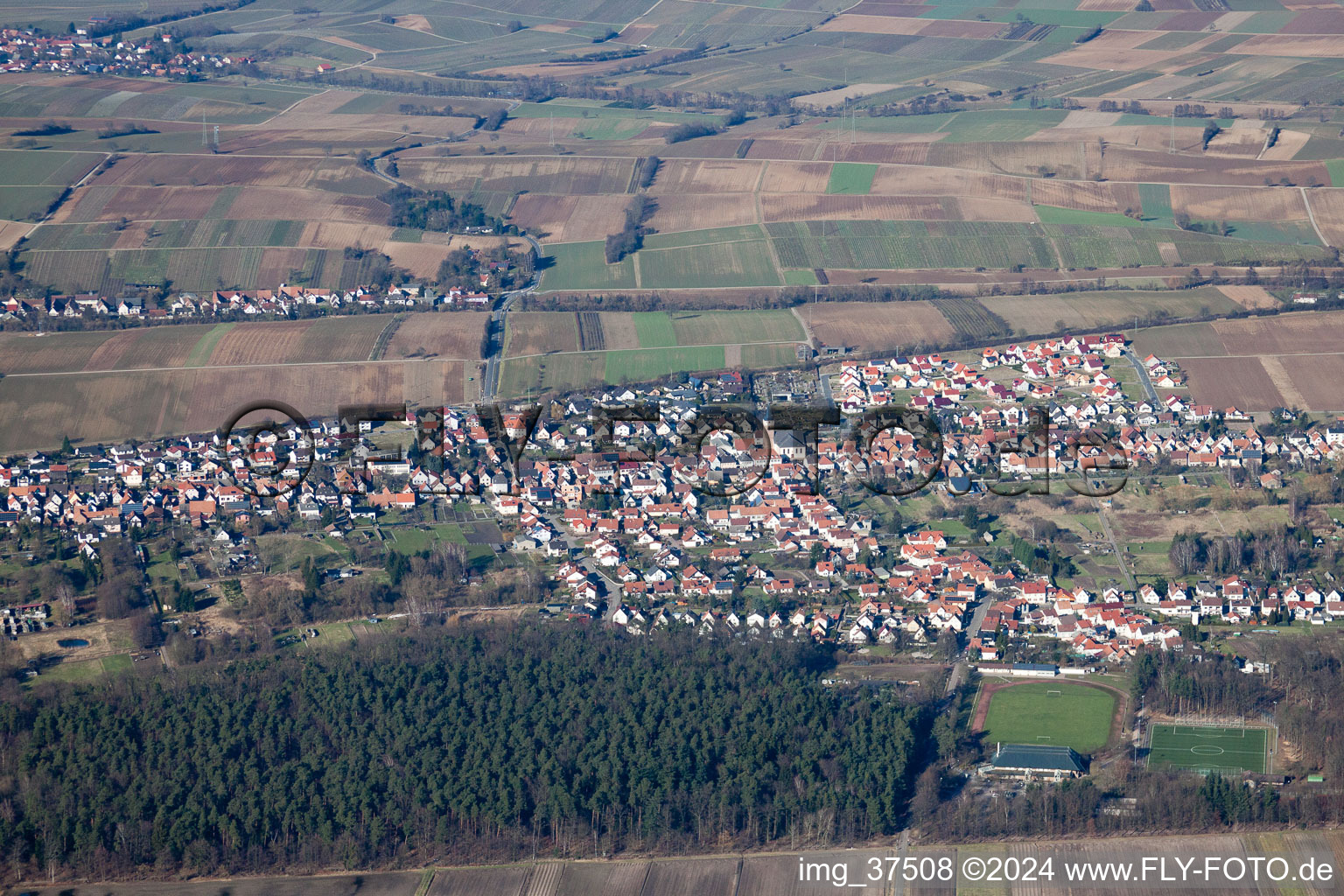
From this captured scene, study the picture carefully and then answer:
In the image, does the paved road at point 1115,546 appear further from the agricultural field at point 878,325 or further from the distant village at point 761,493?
the agricultural field at point 878,325

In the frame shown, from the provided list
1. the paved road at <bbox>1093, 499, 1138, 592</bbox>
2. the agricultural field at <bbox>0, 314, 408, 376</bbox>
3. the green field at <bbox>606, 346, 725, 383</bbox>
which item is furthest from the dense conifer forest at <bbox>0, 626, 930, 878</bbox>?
the agricultural field at <bbox>0, 314, 408, 376</bbox>

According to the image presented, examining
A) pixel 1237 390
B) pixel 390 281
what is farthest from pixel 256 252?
pixel 1237 390

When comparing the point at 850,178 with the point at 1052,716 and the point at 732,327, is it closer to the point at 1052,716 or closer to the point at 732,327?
the point at 732,327

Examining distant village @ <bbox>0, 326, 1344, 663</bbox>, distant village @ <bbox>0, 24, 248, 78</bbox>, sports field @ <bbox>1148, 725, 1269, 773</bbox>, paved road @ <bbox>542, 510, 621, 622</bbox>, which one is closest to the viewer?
sports field @ <bbox>1148, 725, 1269, 773</bbox>

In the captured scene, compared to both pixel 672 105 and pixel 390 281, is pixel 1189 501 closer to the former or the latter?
pixel 390 281

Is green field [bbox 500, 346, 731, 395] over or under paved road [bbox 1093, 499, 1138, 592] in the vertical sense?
over

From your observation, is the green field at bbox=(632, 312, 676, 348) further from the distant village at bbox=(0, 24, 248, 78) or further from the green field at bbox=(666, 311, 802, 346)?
the distant village at bbox=(0, 24, 248, 78)
